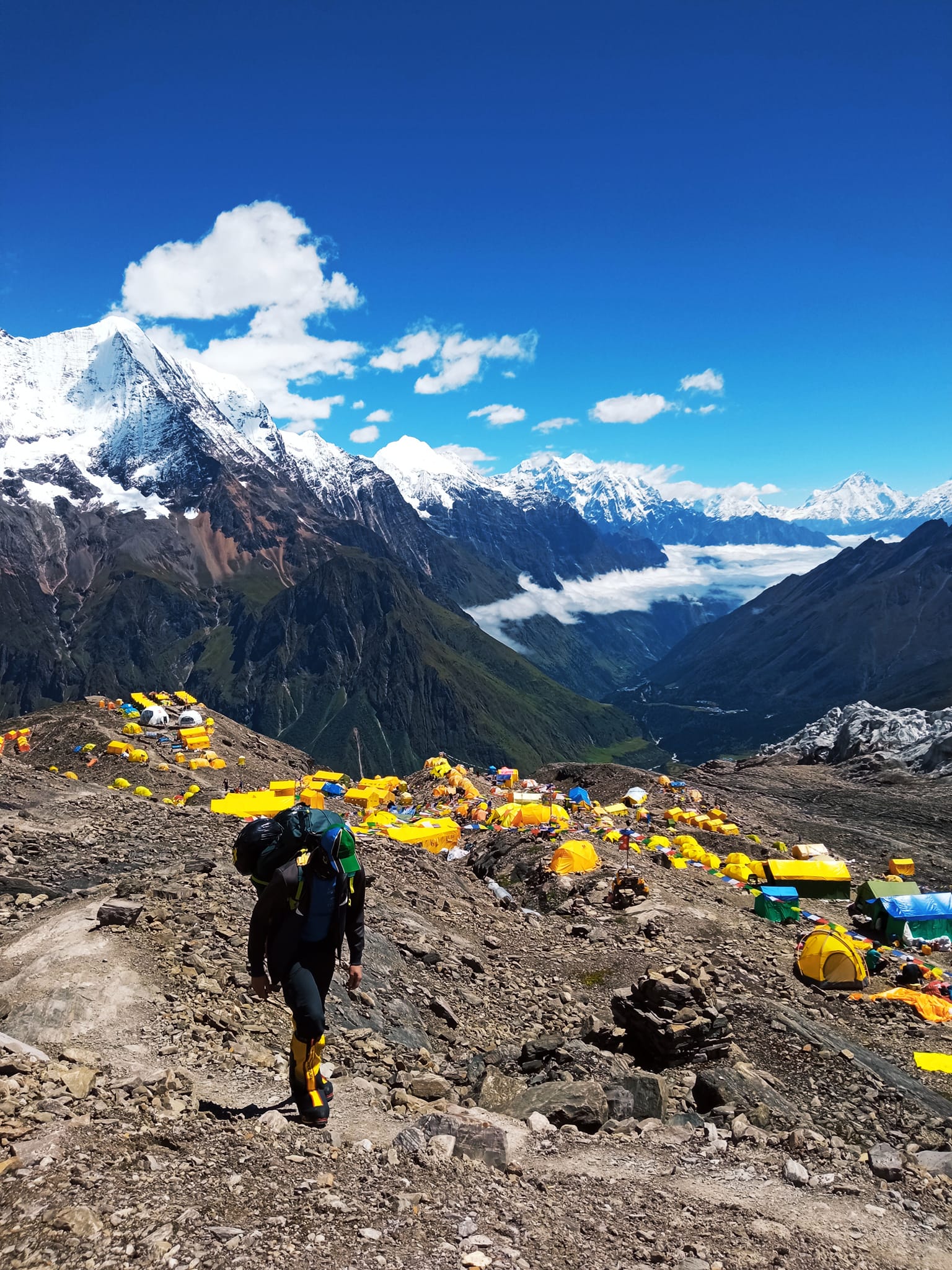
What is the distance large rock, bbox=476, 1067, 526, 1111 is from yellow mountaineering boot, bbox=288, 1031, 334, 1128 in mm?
2789

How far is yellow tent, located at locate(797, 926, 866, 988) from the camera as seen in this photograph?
17312 millimetres

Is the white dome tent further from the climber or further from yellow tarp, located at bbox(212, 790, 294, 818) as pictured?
the climber

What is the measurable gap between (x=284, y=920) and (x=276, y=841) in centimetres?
95

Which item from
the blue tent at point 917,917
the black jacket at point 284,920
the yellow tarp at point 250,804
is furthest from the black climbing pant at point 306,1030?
the blue tent at point 917,917

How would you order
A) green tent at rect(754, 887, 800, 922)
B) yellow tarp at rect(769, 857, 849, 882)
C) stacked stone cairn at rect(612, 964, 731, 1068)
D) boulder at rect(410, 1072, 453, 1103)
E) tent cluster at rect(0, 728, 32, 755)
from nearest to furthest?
boulder at rect(410, 1072, 453, 1103) < stacked stone cairn at rect(612, 964, 731, 1068) < green tent at rect(754, 887, 800, 922) < yellow tarp at rect(769, 857, 849, 882) < tent cluster at rect(0, 728, 32, 755)

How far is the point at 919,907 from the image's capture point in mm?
26062

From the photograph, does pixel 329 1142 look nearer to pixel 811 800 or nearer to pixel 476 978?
pixel 476 978

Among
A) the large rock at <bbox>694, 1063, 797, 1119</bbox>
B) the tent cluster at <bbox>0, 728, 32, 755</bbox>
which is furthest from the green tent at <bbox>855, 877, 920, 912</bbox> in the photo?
the tent cluster at <bbox>0, 728, 32, 755</bbox>

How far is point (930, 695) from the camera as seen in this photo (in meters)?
199

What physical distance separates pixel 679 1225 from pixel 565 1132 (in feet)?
7.95

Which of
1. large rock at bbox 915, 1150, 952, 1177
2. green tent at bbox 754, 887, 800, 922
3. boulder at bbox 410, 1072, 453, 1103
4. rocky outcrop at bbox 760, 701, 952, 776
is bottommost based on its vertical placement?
rocky outcrop at bbox 760, 701, 952, 776

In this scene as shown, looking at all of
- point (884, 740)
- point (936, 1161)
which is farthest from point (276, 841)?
point (884, 740)

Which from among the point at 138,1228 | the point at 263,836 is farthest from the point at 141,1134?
the point at 263,836

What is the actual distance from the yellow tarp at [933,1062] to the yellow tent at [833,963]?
3.01m
